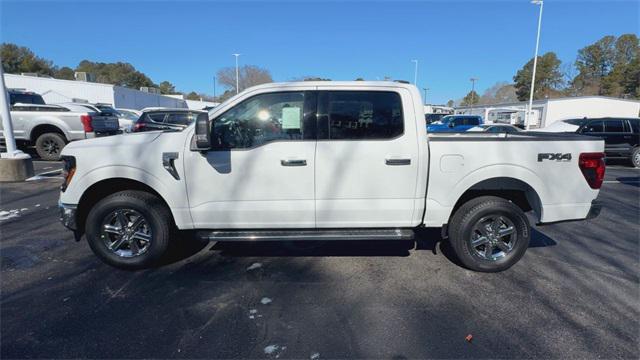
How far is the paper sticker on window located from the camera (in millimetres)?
3541

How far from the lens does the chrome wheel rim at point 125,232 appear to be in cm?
371

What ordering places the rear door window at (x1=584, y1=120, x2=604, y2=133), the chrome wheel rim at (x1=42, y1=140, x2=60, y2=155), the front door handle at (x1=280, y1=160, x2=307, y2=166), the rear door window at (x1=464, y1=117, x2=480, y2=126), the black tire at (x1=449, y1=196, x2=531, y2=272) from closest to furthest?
the front door handle at (x1=280, y1=160, x2=307, y2=166), the black tire at (x1=449, y1=196, x2=531, y2=272), the chrome wheel rim at (x1=42, y1=140, x2=60, y2=155), the rear door window at (x1=584, y1=120, x2=604, y2=133), the rear door window at (x1=464, y1=117, x2=480, y2=126)

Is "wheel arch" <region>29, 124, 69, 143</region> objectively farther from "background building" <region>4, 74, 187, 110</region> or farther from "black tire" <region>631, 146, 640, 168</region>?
"background building" <region>4, 74, 187, 110</region>

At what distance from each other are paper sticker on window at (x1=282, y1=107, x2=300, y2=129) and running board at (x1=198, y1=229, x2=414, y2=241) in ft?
3.65

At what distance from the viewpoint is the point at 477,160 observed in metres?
3.53

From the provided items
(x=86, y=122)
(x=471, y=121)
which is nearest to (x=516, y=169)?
(x=86, y=122)

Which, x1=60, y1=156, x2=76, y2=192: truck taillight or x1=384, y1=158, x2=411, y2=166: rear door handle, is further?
x1=60, y1=156, x2=76, y2=192: truck taillight

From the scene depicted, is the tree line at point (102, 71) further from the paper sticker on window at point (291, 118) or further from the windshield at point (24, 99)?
the paper sticker on window at point (291, 118)

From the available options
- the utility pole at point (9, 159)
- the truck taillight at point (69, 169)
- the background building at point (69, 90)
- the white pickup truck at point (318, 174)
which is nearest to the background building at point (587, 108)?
the white pickup truck at point (318, 174)

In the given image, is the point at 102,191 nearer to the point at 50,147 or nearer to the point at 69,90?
the point at 50,147

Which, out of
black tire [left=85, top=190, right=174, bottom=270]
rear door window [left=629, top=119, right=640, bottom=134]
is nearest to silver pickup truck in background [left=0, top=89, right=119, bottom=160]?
black tire [left=85, top=190, right=174, bottom=270]

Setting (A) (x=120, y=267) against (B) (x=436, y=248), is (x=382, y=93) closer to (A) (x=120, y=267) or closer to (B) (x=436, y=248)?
(B) (x=436, y=248)

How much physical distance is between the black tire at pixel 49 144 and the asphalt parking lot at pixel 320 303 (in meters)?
→ 6.83

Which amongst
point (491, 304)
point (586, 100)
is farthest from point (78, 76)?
point (586, 100)
